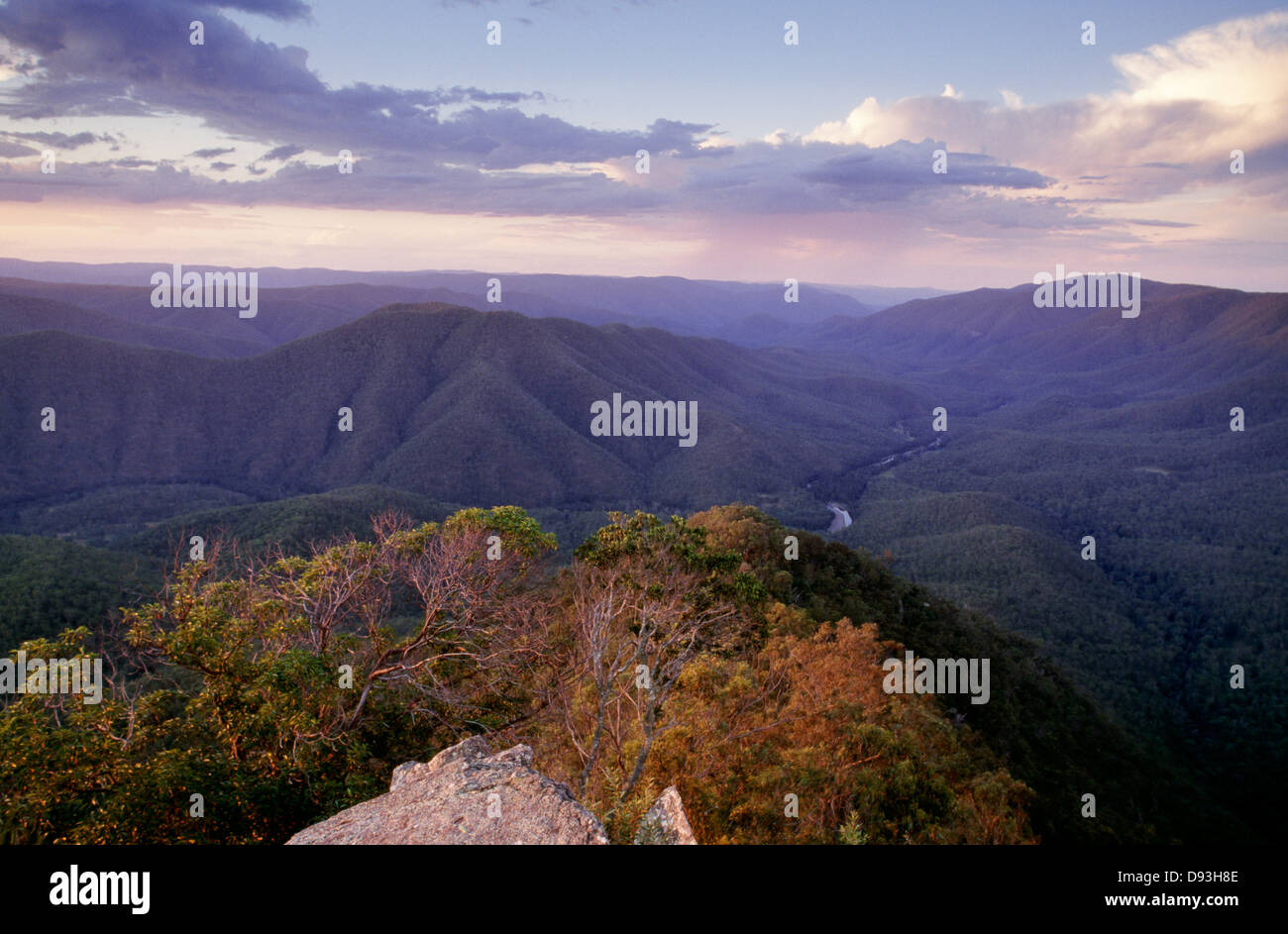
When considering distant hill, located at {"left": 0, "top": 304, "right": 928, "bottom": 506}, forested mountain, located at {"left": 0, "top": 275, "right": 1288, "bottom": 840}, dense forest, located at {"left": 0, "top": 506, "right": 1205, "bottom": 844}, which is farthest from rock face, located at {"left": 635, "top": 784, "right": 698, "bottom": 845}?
distant hill, located at {"left": 0, "top": 304, "right": 928, "bottom": 506}

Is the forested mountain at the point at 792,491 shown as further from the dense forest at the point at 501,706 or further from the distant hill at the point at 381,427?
the dense forest at the point at 501,706

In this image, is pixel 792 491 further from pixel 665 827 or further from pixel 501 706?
pixel 665 827

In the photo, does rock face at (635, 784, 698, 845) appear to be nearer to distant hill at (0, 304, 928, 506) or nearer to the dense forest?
the dense forest

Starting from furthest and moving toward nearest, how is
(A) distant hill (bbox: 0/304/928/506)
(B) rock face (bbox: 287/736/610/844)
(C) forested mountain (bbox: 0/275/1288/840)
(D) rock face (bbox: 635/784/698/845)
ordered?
(A) distant hill (bbox: 0/304/928/506), (C) forested mountain (bbox: 0/275/1288/840), (D) rock face (bbox: 635/784/698/845), (B) rock face (bbox: 287/736/610/844)

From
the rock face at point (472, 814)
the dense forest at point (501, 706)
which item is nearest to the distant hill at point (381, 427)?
the dense forest at point (501, 706)

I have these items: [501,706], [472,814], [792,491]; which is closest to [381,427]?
[792,491]

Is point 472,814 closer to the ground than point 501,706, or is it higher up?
higher up
